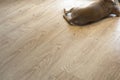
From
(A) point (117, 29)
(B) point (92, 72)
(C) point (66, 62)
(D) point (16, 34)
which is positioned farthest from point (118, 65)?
(D) point (16, 34)

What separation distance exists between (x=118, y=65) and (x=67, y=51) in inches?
19.8

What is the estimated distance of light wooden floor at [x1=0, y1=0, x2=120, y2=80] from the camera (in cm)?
145

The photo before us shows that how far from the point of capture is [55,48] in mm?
1733

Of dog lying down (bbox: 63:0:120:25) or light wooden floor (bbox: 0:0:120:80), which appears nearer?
light wooden floor (bbox: 0:0:120:80)

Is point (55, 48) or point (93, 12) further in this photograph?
point (93, 12)

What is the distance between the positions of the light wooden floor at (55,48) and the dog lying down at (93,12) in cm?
7

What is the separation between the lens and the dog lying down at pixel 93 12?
2000mm

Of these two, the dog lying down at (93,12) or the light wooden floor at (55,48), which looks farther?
the dog lying down at (93,12)

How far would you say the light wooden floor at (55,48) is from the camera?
1446 mm

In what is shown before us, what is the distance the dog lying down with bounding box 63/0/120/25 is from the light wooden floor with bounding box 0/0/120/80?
7 centimetres

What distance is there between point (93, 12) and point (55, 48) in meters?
0.67

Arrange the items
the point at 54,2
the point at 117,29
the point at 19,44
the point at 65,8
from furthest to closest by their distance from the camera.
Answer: the point at 54,2
the point at 65,8
the point at 117,29
the point at 19,44

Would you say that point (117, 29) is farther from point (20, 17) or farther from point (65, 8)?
point (20, 17)

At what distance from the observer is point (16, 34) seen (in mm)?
1996
